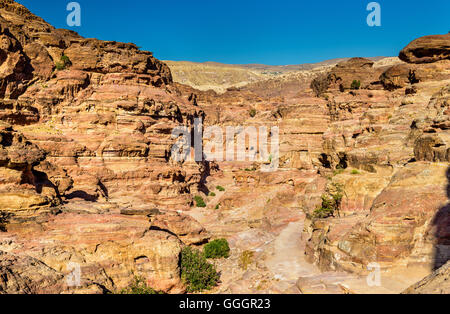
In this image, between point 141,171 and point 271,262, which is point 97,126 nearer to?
point 141,171

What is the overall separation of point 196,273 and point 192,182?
20903mm

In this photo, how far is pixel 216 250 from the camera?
789 inches

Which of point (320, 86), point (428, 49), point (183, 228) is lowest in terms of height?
point (183, 228)

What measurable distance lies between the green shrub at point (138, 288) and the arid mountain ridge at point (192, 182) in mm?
249

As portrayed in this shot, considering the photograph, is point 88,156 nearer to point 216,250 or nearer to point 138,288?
point 216,250

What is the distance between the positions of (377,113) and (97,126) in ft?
77.1

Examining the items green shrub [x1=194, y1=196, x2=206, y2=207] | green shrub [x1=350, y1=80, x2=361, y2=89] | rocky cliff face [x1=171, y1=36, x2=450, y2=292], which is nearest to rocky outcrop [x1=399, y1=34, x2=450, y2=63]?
rocky cliff face [x1=171, y1=36, x2=450, y2=292]

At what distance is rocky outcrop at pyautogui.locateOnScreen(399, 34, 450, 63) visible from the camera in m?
32.5

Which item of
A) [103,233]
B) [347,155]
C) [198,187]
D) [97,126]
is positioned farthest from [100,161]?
[347,155]

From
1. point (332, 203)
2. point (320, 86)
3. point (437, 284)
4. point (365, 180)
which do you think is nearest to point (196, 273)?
point (332, 203)

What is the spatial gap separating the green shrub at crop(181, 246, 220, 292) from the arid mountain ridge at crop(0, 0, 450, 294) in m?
0.52

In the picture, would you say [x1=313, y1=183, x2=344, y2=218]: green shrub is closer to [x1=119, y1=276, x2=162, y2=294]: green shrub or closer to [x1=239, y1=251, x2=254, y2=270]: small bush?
[x1=239, y1=251, x2=254, y2=270]: small bush

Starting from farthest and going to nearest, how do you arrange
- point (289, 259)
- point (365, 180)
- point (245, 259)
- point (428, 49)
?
point (428, 49) → point (245, 259) → point (289, 259) → point (365, 180)

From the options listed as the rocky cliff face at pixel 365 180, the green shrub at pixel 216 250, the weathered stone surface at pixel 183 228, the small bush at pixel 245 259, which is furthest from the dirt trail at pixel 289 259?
the weathered stone surface at pixel 183 228
